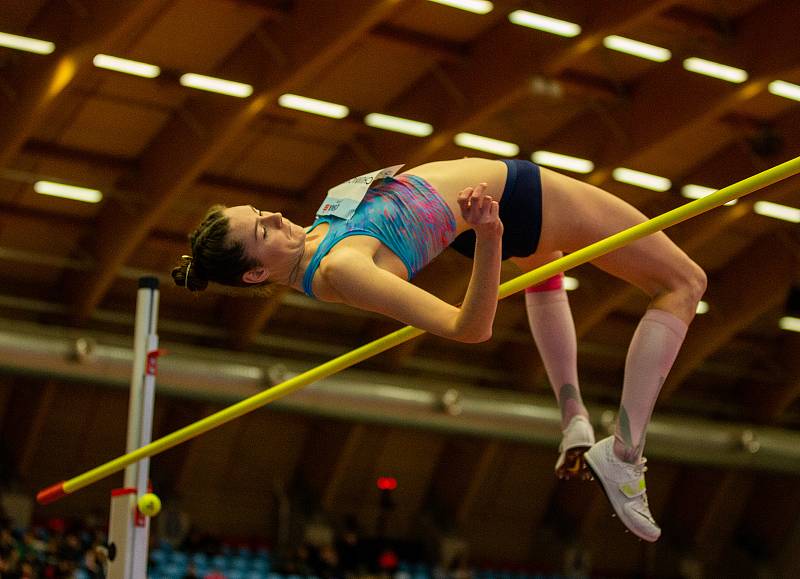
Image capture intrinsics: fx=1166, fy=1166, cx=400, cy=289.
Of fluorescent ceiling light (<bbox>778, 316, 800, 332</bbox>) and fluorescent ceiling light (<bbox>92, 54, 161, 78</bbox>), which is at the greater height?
fluorescent ceiling light (<bbox>92, 54, 161, 78</bbox>)

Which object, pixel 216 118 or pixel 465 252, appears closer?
pixel 465 252

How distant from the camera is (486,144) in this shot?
13.3 meters

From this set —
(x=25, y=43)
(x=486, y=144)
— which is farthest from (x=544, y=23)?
(x=25, y=43)

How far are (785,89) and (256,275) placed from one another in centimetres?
1008

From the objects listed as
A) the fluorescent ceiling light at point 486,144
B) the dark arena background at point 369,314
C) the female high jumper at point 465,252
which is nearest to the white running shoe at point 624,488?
the female high jumper at point 465,252

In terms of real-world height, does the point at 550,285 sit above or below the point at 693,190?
below

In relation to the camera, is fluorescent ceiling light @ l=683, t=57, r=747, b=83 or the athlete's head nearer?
the athlete's head

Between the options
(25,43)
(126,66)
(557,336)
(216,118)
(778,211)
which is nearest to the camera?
(557,336)

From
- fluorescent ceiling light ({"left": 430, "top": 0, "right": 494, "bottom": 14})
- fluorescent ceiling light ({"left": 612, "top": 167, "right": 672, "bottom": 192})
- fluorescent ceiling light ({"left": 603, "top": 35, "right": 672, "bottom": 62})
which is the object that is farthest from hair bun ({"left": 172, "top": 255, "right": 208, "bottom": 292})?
fluorescent ceiling light ({"left": 612, "top": 167, "right": 672, "bottom": 192})

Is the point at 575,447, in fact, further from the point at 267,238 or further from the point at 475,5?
the point at 475,5

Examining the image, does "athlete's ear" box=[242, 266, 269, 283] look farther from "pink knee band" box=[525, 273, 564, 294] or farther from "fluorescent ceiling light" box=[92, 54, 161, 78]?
"fluorescent ceiling light" box=[92, 54, 161, 78]

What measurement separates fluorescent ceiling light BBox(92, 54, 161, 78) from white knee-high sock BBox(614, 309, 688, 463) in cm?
857

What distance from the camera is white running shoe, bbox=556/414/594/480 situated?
3824 mm

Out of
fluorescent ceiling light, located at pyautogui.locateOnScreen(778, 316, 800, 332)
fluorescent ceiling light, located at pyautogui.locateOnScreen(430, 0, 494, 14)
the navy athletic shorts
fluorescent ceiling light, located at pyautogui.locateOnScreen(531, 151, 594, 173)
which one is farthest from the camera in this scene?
fluorescent ceiling light, located at pyautogui.locateOnScreen(778, 316, 800, 332)
